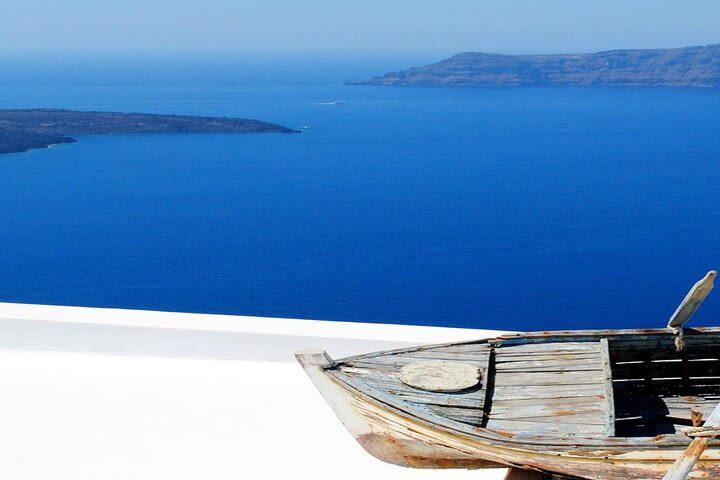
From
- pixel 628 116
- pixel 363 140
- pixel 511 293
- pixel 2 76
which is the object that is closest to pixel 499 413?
pixel 511 293

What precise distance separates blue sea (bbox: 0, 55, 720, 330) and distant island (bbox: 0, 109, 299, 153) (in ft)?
1.33

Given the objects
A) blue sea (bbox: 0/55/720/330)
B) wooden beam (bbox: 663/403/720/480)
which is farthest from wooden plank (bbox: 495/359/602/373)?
blue sea (bbox: 0/55/720/330)

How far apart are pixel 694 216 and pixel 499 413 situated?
2149 cm

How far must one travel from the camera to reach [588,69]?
117ft

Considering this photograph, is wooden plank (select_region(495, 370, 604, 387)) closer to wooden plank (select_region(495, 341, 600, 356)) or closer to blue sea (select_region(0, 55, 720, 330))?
wooden plank (select_region(495, 341, 600, 356))

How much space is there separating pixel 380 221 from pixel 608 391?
2051 centimetres

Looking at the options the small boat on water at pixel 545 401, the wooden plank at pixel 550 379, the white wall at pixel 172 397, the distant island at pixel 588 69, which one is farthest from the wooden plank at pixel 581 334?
the distant island at pixel 588 69

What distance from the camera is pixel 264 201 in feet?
76.2

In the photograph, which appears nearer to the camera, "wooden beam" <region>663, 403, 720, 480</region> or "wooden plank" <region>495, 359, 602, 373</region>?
"wooden beam" <region>663, 403, 720, 480</region>

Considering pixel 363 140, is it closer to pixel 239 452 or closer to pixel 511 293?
pixel 511 293

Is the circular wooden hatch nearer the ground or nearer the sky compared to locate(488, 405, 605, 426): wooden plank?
nearer the sky

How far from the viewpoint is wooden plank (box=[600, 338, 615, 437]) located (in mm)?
1258

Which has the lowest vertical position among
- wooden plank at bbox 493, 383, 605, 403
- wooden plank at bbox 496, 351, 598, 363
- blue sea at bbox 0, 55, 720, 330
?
blue sea at bbox 0, 55, 720, 330

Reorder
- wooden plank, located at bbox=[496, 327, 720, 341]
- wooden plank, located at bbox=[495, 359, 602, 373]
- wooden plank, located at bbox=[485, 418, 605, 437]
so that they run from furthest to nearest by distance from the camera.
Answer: wooden plank, located at bbox=[496, 327, 720, 341] → wooden plank, located at bbox=[495, 359, 602, 373] → wooden plank, located at bbox=[485, 418, 605, 437]
